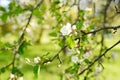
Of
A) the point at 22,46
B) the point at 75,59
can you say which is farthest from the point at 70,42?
the point at 22,46

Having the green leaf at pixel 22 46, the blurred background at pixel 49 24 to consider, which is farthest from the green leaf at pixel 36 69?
the green leaf at pixel 22 46

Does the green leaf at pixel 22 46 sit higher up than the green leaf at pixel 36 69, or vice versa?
the green leaf at pixel 22 46

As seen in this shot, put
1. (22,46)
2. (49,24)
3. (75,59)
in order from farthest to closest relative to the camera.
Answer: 1. (49,24)
2. (22,46)
3. (75,59)

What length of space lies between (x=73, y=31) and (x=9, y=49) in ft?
2.29

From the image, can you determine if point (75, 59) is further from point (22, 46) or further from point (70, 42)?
point (22, 46)

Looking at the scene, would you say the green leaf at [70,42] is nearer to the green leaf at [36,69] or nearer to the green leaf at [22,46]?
the green leaf at [36,69]

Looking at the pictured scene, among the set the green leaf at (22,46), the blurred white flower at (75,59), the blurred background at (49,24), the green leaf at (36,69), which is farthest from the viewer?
the blurred background at (49,24)

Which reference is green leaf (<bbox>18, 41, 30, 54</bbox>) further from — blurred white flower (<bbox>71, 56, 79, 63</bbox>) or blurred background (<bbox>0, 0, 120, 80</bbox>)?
blurred white flower (<bbox>71, 56, 79, 63</bbox>)

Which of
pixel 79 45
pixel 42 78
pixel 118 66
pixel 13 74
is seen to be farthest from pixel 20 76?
pixel 118 66

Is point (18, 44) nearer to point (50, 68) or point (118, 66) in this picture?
point (50, 68)

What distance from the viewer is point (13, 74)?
3.13 meters

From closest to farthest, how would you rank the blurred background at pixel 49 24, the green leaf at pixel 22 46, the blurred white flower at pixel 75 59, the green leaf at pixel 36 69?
1. the green leaf at pixel 36 69
2. the blurred white flower at pixel 75 59
3. the green leaf at pixel 22 46
4. the blurred background at pixel 49 24

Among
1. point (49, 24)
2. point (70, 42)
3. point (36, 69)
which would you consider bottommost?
point (49, 24)

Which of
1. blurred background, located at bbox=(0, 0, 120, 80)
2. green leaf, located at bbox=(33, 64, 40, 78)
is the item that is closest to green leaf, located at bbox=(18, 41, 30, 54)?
blurred background, located at bbox=(0, 0, 120, 80)
